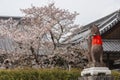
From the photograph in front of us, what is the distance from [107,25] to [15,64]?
9726 mm

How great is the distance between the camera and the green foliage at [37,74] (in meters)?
16.7

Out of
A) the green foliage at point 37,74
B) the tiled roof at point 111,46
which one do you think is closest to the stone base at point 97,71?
the green foliage at point 37,74

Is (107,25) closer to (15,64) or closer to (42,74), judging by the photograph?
(15,64)

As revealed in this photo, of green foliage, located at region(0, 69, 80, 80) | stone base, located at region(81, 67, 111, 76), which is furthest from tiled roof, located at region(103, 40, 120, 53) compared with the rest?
stone base, located at region(81, 67, 111, 76)

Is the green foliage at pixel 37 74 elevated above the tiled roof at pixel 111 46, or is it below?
below

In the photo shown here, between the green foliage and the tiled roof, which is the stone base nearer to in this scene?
the green foliage

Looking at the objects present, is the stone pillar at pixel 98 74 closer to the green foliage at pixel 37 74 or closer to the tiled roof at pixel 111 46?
the green foliage at pixel 37 74

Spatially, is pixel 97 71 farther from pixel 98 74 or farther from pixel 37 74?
pixel 37 74

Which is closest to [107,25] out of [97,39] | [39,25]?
[39,25]

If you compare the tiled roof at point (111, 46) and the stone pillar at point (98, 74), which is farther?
the tiled roof at point (111, 46)

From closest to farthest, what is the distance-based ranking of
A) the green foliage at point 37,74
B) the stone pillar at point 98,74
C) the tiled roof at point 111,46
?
the stone pillar at point 98,74 < the green foliage at point 37,74 < the tiled roof at point 111,46

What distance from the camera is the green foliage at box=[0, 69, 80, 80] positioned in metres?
16.7

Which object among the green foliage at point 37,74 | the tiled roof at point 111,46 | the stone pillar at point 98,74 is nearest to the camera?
the stone pillar at point 98,74

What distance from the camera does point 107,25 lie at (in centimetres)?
2895
